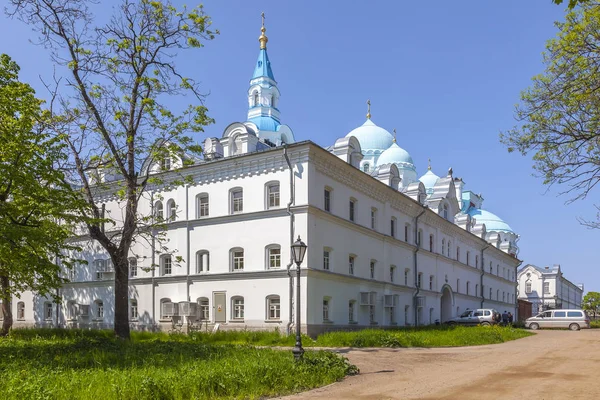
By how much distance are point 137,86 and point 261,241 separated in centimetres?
958

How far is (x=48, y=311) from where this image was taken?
36.2 metres

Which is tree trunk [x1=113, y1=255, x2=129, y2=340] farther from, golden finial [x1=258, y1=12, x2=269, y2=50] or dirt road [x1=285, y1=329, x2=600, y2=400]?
golden finial [x1=258, y1=12, x2=269, y2=50]

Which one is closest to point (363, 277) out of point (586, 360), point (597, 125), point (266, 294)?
point (266, 294)

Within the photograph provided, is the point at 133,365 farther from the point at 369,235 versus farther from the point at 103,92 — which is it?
the point at 369,235

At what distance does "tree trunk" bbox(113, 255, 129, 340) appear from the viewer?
1992cm

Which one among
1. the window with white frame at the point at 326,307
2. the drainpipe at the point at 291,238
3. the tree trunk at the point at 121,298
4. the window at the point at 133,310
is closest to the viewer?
the tree trunk at the point at 121,298

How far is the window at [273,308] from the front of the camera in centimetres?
2573

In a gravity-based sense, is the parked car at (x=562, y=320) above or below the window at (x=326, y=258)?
below

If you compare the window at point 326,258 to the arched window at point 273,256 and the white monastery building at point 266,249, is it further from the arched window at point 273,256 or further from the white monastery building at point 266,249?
the arched window at point 273,256

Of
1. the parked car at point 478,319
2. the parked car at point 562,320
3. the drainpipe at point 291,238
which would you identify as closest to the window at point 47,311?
the drainpipe at point 291,238

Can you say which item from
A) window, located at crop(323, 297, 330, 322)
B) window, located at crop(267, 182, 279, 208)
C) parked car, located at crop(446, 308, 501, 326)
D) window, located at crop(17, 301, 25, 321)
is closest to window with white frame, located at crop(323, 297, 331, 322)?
window, located at crop(323, 297, 330, 322)

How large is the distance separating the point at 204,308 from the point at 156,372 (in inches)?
686

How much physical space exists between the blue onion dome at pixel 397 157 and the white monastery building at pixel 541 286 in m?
49.5

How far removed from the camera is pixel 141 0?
2041 cm
